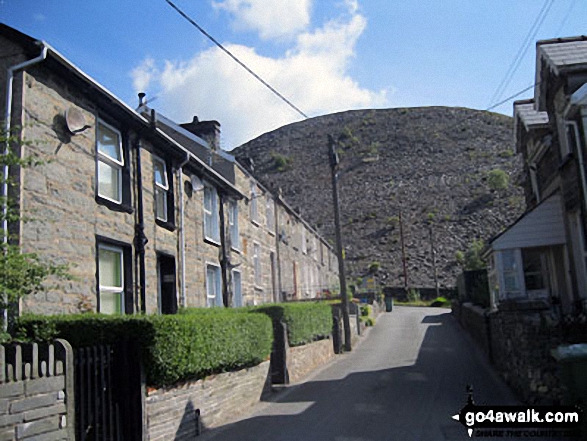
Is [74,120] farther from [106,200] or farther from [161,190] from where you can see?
[161,190]

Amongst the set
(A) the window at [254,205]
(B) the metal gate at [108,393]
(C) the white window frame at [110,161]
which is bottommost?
(B) the metal gate at [108,393]

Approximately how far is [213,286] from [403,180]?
75756mm

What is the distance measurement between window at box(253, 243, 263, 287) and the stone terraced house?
353 cm

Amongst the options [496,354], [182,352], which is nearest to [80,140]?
[182,352]

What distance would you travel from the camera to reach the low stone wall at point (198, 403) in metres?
8.44

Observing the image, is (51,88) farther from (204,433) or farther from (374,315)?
(374,315)

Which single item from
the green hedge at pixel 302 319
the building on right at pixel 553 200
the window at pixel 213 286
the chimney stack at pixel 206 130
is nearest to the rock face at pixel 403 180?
the chimney stack at pixel 206 130

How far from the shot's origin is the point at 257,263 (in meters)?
23.9

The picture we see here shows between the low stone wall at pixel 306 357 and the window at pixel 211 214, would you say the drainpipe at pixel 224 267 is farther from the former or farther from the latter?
the low stone wall at pixel 306 357

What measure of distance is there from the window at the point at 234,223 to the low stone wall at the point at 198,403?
7.89m

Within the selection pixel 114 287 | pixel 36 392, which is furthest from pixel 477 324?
pixel 36 392

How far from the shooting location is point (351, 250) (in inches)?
2813

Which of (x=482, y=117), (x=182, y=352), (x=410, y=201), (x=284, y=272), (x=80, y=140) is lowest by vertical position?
(x=182, y=352)

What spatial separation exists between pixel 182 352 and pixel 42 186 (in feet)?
12.0
